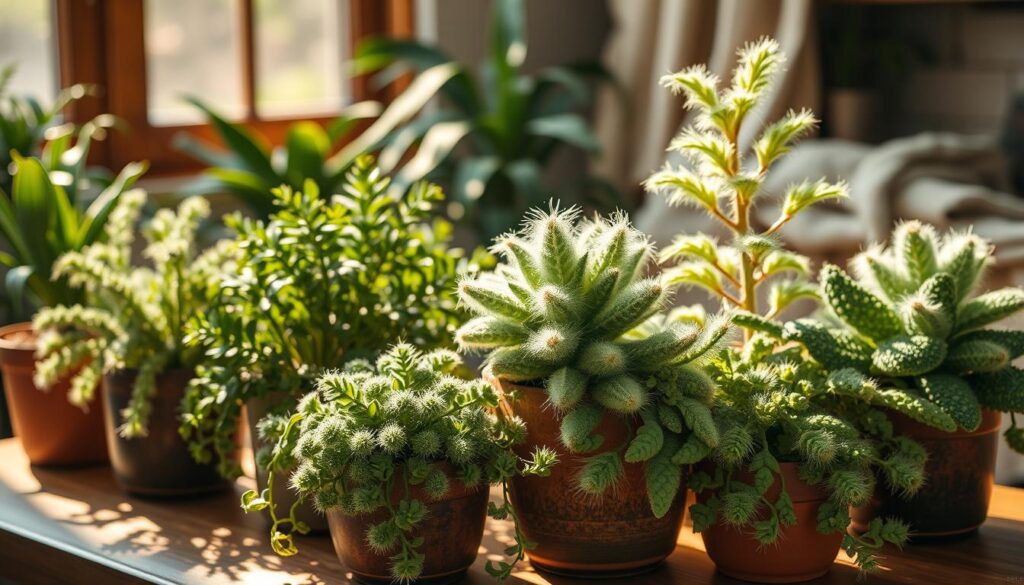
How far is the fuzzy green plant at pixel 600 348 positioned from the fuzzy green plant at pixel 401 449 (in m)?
0.04

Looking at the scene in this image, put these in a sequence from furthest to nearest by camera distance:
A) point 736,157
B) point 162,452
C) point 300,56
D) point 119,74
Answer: point 300,56, point 119,74, point 162,452, point 736,157

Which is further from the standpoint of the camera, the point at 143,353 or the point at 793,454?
the point at 143,353

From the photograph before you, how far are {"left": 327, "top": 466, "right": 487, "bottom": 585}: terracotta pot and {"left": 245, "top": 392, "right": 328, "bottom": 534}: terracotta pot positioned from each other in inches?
4.6

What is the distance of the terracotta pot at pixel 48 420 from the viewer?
1275mm

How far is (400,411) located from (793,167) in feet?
6.62

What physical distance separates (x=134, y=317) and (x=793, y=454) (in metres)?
0.62

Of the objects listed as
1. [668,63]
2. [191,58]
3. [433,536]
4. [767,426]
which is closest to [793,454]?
[767,426]

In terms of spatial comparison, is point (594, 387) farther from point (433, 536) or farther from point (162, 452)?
point (162, 452)

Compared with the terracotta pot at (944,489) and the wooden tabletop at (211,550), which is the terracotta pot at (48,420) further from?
the terracotta pot at (944,489)

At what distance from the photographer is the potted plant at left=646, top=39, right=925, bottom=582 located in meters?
0.90

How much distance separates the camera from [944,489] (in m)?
1.01

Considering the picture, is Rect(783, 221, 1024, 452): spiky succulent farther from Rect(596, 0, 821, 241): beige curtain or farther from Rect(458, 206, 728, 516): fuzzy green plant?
Rect(596, 0, 821, 241): beige curtain

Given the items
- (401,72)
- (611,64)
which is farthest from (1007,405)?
(611,64)

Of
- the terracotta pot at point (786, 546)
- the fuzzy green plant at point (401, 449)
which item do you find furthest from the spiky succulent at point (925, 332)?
the fuzzy green plant at point (401, 449)
